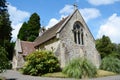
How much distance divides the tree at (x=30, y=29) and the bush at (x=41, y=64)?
26991 millimetres

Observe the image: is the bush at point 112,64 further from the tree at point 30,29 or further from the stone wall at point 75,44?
the tree at point 30,29

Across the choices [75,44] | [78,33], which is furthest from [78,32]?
[75,44]

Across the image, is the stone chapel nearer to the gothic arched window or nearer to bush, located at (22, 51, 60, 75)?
the gothic arched window

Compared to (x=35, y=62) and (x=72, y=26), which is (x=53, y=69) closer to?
(x=35, y=62)

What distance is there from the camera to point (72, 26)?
32.6 metres

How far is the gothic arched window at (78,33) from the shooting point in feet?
109

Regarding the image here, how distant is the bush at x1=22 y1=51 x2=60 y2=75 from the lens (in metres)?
26.7

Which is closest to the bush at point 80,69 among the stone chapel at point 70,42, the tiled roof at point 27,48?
the stone chapel at point 70,42

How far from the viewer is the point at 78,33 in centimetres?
3384

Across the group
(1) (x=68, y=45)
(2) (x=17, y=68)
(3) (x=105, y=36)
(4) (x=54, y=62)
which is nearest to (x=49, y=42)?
(1) (x=68, y=45)

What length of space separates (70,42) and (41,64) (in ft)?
23.4

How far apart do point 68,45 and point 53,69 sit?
5.88m

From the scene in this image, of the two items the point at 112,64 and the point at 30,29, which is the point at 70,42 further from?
the point at 30,29

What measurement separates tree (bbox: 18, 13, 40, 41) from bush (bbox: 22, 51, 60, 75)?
2699 cm
